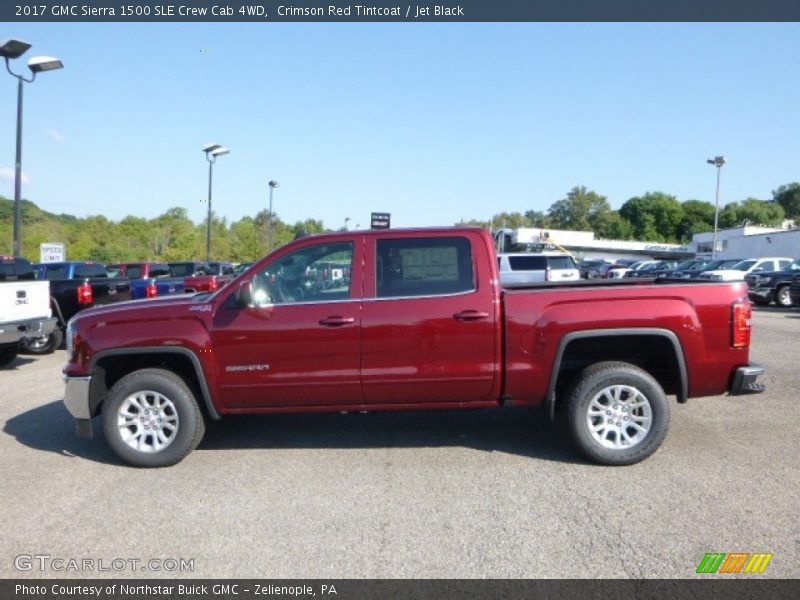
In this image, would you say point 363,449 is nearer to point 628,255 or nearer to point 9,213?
point 9,213

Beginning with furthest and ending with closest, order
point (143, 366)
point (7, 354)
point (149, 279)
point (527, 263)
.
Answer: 1. point (527, 263)
2. point (149, 279)
3. point (7, 354)
4. point (143, 366)

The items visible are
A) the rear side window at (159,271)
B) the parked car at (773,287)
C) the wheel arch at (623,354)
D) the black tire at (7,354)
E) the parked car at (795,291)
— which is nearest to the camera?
the wheel arch at (623,354)

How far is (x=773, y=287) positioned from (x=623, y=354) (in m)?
18.4

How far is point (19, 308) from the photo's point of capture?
938 centimetres

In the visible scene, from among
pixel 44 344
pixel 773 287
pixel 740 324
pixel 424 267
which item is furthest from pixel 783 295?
pixel 44 344

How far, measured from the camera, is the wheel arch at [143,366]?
5152mm

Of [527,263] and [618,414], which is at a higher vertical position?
[527,263]

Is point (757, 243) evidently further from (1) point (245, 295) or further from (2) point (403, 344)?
(1) point (245, 295)

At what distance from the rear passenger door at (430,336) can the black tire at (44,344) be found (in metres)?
8.33

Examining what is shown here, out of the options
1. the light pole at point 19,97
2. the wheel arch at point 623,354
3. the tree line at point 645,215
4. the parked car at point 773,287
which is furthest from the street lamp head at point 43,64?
the tree line at point 645,215

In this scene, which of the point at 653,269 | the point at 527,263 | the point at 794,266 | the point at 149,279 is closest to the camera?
the point at 149,279

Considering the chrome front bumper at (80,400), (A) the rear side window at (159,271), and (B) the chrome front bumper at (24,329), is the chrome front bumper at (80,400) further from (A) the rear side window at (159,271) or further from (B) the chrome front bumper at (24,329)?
(A) the rear side window at (159,271)

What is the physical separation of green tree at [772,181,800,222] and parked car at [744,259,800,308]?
11697 centimetres

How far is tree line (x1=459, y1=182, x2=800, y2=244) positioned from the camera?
398ft
